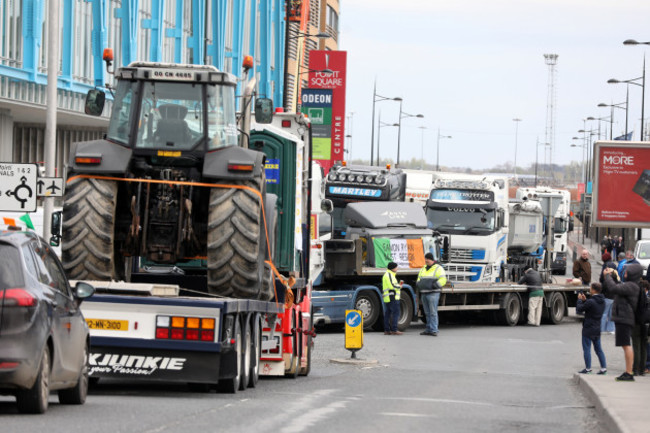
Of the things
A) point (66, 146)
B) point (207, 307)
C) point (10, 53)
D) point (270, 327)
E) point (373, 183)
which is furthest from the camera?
point (66, 146)

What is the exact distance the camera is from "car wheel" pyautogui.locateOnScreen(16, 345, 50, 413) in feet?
37.6

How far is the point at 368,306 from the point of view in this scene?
30984 millimetres

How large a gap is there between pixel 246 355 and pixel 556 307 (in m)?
24.0

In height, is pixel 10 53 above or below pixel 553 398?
above

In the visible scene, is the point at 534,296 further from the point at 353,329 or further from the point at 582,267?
the point at 353,329

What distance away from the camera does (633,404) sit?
15602 millimetres

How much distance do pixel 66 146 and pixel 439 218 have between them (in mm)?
14401

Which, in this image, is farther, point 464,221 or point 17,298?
point 464,221

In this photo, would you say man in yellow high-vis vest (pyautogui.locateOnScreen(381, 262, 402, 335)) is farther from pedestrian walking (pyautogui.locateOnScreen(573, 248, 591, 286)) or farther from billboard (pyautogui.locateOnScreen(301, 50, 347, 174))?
billboard (pyautogui.locateOnScreen(301, 50, 347, 174))

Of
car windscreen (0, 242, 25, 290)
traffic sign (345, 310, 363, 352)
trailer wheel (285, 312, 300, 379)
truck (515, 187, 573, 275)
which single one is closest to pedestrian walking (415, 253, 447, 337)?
traffic sign (345, 310, 363, 352)

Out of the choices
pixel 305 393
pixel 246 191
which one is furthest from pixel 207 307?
pixel 305 393

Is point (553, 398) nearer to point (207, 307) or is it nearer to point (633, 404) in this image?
point (633, 404)

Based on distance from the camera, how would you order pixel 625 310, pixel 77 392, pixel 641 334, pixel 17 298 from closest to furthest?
1. pixel 17 298
2. pixel 77 392
3. pixel 625 310
4. pixel 641 334

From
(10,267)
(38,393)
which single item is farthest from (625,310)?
(10,267)
